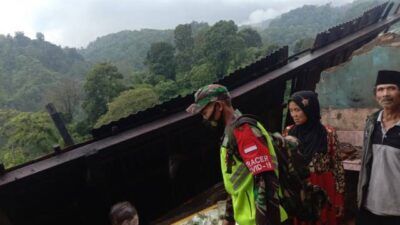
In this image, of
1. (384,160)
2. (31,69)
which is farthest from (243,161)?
(31,69)

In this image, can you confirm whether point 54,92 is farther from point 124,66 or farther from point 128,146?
point 128,146

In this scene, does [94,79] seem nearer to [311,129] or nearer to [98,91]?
[98,91]

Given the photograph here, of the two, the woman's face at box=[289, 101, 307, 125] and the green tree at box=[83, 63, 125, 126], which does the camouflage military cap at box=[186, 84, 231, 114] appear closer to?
the woman's face at box=[289, 101, 307, 125]

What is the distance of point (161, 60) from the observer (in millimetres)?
42844

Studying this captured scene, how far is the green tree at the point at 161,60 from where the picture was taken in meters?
42.5

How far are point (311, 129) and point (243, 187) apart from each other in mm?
1108

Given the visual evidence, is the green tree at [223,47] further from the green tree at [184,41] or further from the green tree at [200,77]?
the green tree at [200,77]

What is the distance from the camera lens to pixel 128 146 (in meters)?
2.67

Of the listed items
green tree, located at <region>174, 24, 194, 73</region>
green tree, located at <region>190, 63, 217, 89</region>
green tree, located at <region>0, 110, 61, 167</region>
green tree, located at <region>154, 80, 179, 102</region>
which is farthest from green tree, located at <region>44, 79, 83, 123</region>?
green tree, located at <region>190, 63, 217, 89</region>

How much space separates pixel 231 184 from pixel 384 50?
3.13 m

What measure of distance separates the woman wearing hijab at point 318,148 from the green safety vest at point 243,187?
0.93m

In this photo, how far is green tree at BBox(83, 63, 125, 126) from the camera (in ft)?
118

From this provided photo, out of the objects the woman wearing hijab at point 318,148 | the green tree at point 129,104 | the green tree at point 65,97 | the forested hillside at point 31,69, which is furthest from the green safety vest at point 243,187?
the forested hillside at point 31,69

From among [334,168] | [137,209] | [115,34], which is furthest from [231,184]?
[115,34]
